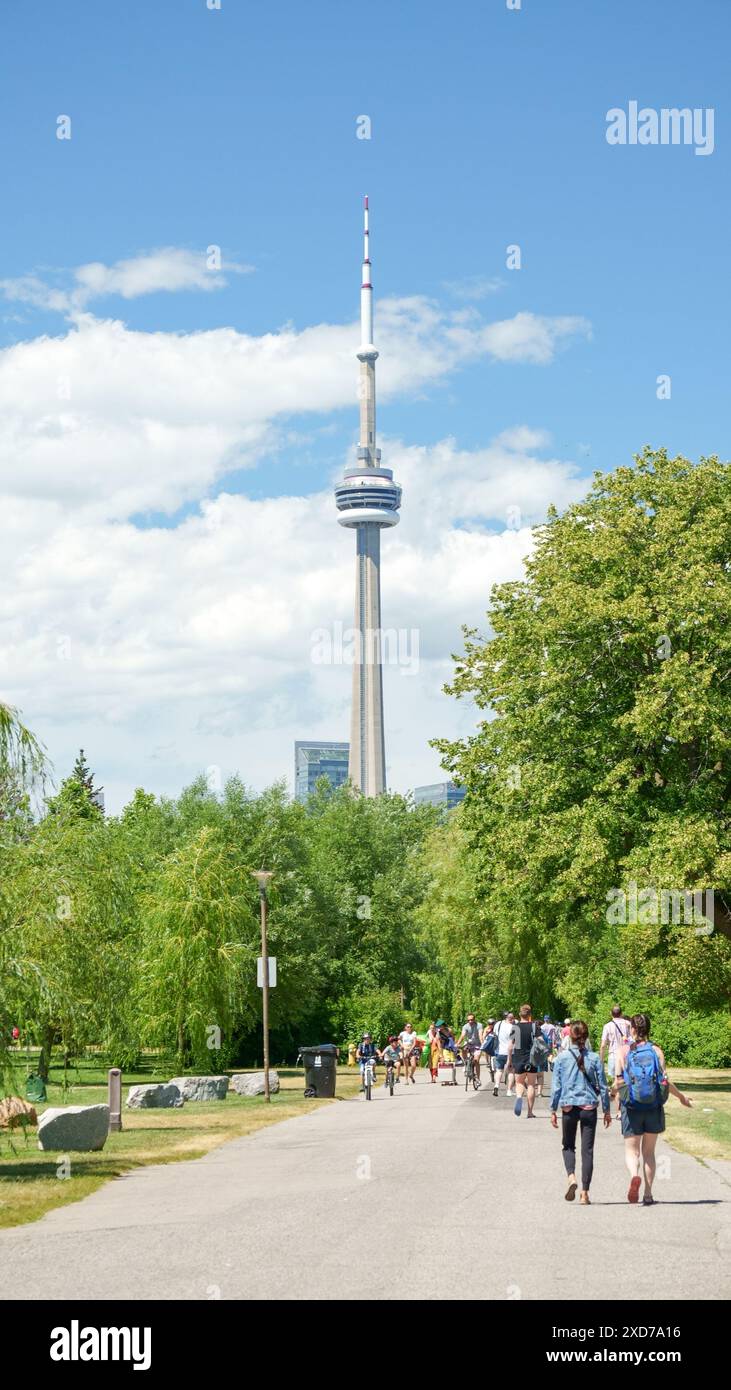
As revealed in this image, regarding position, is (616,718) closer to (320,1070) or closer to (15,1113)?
(320,1070)

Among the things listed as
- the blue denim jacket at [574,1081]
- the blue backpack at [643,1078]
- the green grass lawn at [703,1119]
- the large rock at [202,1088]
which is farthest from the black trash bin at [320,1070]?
the blue backpack at [643,1078]

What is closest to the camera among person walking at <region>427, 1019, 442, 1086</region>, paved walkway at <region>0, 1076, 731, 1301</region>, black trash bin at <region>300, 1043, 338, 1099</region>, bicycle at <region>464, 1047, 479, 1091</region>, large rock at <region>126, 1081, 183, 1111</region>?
paved walkway at <region>0, 1076, 731, 1301</region>

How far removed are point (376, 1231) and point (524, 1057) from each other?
13008 mm

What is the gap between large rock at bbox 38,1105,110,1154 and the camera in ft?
66.9

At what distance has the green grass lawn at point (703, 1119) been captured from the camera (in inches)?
829

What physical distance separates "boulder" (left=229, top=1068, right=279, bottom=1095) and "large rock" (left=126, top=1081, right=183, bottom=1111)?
17.9 ft

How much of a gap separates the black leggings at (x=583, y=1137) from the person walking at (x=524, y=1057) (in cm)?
897

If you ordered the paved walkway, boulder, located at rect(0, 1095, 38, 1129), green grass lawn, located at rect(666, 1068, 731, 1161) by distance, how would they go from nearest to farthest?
the paved walkway, green grass lawn, located at rect(666, 1068, 731, 1161), boulder, located at rect(0, 1095, 38, 1129)

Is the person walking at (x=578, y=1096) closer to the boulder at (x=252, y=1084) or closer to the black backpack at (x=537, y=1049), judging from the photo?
the black backpack at (x=537, y=1049)

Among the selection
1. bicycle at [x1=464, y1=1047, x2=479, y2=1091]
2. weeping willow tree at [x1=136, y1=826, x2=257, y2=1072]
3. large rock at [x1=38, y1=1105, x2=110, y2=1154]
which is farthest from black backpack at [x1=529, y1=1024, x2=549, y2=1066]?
weeping willow tree at [x1=136, y1=826, x2=257, y2=1072]

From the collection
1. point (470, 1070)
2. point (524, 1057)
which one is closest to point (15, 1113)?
point (524, 1057)

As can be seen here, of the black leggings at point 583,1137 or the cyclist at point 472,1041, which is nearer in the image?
the black leggings at point 583,1137

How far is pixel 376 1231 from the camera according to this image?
12.5 meters

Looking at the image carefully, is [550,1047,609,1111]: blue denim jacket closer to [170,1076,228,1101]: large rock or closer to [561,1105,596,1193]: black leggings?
[561,1105,596,1193]: black leggings
